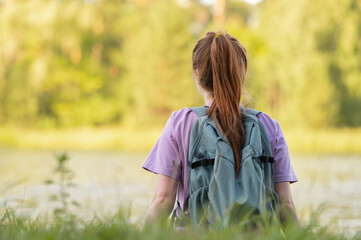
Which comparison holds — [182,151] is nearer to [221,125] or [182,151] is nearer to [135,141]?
[221,125]

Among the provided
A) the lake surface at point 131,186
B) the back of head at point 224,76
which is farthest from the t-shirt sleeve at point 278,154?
the lake surface at point 131,186

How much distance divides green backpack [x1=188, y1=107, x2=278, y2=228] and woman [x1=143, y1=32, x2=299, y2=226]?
59 millimetres

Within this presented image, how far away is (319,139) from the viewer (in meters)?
18.9

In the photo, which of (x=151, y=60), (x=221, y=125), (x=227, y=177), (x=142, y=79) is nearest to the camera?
(x=227, y=177)

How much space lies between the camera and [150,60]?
2822 cm

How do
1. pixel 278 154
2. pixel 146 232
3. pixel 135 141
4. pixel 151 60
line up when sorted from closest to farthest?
1. pixel 146 232
2. pixel 278 154
3. pixel 135 141
4. pixel 151 60

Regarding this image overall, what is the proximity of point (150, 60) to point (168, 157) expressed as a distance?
2602 centimetres

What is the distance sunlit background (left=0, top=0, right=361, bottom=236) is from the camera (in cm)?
1673

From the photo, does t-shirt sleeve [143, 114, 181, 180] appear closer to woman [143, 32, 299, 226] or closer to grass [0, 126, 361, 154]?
woman [143, 32, 299, 226]

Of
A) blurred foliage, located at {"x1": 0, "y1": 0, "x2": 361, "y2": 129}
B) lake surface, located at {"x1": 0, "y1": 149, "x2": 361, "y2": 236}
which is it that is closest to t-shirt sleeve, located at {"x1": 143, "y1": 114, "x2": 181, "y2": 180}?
lake surface, located at {"x1": 0, "y1": 149, "x2": 361, "y2": 236}

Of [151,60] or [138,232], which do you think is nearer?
[138,232]

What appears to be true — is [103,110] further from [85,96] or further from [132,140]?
[132,140]

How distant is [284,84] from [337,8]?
328cm

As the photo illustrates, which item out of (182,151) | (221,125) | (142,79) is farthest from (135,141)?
(221,125)
